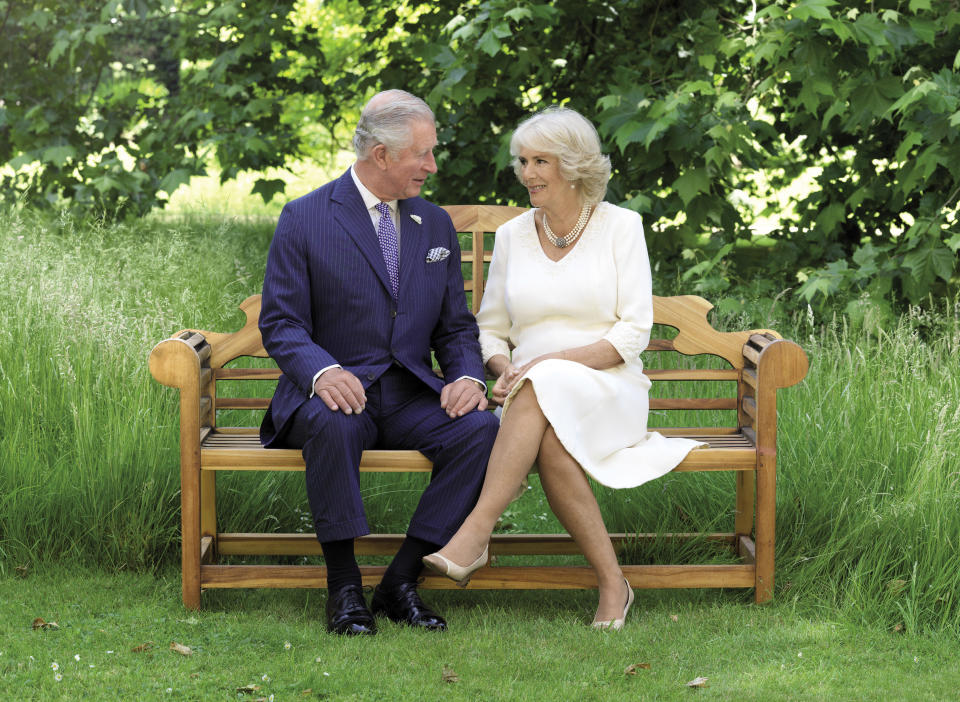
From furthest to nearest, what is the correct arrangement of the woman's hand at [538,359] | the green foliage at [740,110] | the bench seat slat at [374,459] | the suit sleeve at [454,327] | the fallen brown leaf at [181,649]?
the green foliage at [740,110] → the suit sleeve at [454,327] → the woman's hand at [538,359] → the bench seat slat at [374,459] → the fallen brown leaf at [181,649]

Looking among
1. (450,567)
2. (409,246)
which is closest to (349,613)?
(450,567)

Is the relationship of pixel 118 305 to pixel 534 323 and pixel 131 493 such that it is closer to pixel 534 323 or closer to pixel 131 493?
pixel 131 493

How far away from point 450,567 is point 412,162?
1259 millimetres

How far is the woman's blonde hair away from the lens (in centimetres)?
360

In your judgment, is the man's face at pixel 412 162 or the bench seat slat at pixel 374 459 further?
the man's face at pixel 412 162

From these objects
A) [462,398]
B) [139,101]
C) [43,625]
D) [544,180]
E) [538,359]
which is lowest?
[43,625]

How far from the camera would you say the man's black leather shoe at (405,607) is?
332cm

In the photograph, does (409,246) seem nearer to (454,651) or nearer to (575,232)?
(575,232)

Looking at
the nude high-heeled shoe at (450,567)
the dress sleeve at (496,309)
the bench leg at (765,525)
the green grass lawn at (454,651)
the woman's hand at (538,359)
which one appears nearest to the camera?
the green grass lawn at (454,651)

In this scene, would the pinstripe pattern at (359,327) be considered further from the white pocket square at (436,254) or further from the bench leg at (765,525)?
the bench leg at (765,525)

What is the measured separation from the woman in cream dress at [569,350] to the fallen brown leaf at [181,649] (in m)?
0.72

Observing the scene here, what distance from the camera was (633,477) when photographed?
11.1ft

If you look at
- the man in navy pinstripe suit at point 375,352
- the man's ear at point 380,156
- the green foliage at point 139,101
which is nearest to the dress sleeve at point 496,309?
the man in navy pinstripe suit at point 375,352

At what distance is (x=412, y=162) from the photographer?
3496 mm
